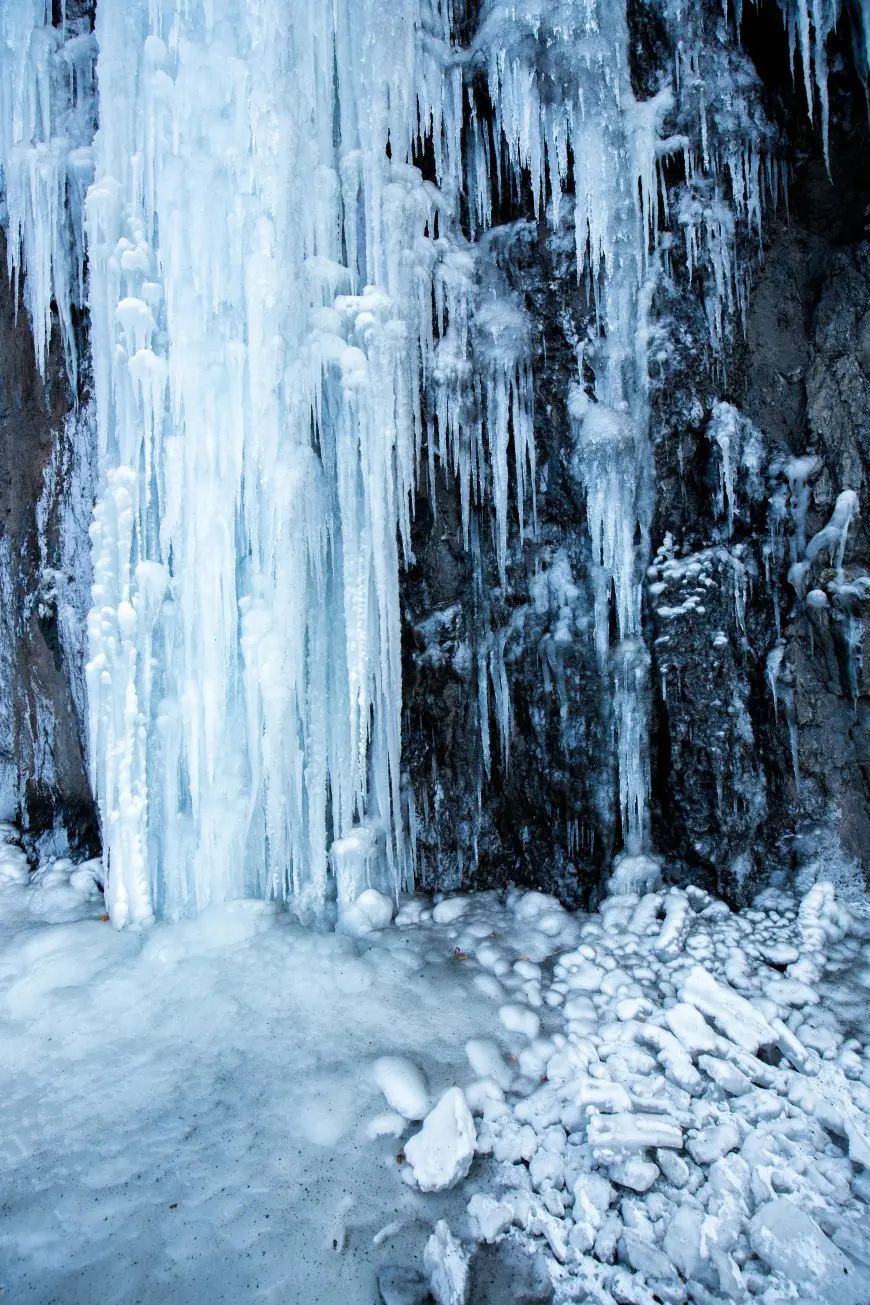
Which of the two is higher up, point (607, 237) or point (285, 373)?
point (607, 237)

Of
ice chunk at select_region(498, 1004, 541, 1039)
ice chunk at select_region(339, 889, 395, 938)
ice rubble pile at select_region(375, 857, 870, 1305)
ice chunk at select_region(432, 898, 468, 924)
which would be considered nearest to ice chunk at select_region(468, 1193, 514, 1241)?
ice rubble pile at select_region(375, 857, 870, 1305)

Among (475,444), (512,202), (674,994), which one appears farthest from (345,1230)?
(512,202)

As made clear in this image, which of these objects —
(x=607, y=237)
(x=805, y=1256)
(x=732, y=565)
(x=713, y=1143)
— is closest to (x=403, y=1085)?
(x=713, y=1143)

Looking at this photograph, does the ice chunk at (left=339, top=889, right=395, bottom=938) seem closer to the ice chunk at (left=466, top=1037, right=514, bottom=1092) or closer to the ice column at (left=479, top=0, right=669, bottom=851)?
the ice chunk at (left=466, top=1037, right=514, bottom=1092)

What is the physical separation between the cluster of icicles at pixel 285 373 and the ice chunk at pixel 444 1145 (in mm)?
1718

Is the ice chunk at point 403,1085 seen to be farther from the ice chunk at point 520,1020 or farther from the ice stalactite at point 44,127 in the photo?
the ice stalactite at point 44,127

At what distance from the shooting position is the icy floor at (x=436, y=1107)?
1899mm

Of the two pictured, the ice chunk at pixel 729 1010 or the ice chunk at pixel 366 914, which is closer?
the ice chunk at pixel 729 1010

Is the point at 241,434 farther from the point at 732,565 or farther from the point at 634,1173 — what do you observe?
the point at 634,1173

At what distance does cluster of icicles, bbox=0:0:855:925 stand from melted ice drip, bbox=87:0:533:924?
0.05 ft

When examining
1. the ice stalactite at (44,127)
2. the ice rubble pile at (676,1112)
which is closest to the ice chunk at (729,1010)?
the ice rubble pile at (676,1112)

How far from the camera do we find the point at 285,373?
375 cm

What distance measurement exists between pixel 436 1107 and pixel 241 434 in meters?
3.24

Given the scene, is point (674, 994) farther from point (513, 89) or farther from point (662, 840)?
point (513, 89)
